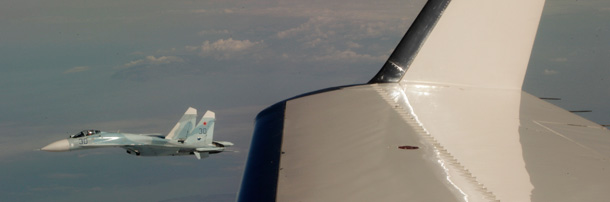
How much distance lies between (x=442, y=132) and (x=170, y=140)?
184 feet

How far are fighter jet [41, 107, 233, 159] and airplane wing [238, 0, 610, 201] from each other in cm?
4823

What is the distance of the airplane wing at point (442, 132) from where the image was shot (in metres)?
4.73

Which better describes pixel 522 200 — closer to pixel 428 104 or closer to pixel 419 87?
pixel 428 104

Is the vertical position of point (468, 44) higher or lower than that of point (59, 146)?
higher

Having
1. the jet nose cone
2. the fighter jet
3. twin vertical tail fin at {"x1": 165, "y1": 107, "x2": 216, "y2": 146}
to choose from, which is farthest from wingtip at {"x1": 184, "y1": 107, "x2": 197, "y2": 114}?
the jet nose cone

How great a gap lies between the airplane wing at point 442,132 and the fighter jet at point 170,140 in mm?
48225

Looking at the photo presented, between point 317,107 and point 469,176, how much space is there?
8.15 feet

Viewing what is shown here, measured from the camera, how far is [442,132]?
6.24 meters

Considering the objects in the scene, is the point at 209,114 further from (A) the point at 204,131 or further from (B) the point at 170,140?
(B) the point at 170,140

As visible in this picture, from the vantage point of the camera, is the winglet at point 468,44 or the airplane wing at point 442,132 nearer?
the airplane wing at point 442,132

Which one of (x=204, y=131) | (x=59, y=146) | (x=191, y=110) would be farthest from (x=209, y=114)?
(x=59, y=146)

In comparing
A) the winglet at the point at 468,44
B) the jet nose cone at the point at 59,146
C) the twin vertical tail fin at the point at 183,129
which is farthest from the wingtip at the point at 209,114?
the winglet at the point at 468,44

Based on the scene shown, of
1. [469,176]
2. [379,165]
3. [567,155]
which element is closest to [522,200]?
[469,176]

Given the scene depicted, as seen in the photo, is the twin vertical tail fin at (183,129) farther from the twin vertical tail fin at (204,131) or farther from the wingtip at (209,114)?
the wingtip at (209,114)
